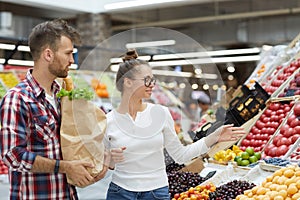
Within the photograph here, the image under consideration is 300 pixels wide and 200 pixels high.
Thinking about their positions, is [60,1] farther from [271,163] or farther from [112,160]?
[112,160]

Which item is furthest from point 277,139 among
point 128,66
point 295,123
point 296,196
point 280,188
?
point 128,66

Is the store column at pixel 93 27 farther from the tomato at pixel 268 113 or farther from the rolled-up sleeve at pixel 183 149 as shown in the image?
the rolled-up sleeve at pixel 183 149

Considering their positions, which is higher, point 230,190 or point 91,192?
point 230,190

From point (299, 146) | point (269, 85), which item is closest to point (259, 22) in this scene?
point (269, 85)

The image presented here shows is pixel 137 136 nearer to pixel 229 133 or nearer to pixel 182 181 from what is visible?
pixel 229 133

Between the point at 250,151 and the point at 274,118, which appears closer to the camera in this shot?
the point at 250,151

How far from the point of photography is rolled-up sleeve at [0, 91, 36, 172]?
2.48 m

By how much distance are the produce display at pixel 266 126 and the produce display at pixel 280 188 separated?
1160 millimetres

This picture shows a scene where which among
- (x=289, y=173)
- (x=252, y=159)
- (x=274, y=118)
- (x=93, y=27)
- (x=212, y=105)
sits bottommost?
(x=252, y=159)

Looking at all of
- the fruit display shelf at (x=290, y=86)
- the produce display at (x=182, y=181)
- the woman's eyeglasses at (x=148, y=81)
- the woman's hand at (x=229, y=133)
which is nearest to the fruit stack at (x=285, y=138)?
the fruit display shelf at (x=290, y=86)

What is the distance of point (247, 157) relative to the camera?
4.23m

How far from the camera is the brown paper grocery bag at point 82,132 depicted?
2.60 meters

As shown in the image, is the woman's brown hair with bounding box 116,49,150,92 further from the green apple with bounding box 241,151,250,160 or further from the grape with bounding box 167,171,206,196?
the green apple with bounding box 241,151,250,160

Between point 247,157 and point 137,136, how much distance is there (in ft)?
5.66
